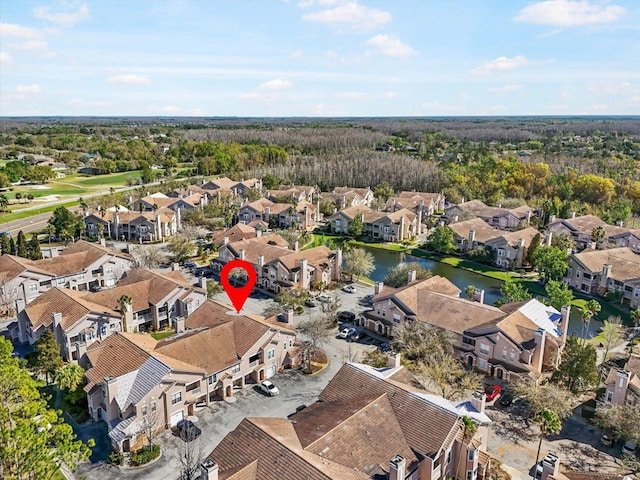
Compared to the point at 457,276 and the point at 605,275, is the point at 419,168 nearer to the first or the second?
the point at 457,276

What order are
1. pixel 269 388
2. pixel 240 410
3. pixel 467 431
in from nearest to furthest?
pixel 467 431 → pixel 240 410 → pixel 269 388

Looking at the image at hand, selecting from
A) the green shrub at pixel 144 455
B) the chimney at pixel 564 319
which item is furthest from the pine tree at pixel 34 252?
the chimney at pixel 564 319

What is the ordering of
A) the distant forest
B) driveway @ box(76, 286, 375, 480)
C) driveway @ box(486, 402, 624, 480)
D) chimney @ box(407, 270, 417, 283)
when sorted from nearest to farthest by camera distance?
driveway @ box(76, 286, 375, 480) → driveway @ box(486, 402, 624, 480) → chimney @ box(407, 270, 417, 283) → the distant forest

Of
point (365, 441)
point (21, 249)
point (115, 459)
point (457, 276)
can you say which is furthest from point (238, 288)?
point (365, 441)

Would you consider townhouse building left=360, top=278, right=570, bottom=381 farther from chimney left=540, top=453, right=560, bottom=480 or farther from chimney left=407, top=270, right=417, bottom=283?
chimney left=540, top=453, right=560, bottom=480

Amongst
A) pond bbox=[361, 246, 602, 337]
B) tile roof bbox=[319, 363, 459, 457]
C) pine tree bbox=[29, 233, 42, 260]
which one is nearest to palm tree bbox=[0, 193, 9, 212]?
pine tree bbox=[29, 233, 42, 260]

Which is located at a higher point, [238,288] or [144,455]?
[144,455]

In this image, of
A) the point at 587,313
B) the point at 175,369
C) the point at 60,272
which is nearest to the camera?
the point at 175,369
